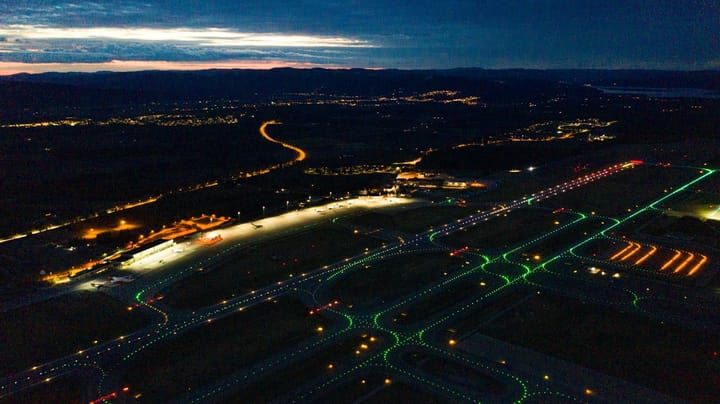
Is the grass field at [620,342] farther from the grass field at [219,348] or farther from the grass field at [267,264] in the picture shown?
the grass field at [267,264]

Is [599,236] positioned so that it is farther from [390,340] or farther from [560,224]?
[390,340]

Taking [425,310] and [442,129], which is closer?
[425,310]

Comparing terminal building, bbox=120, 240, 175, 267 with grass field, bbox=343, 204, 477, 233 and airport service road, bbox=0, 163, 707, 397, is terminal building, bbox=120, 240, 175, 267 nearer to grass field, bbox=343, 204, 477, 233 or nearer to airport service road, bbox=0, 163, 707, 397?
airport service road, bbox=0, 163, 707, 397

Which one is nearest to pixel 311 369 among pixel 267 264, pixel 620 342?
pixel 267 264

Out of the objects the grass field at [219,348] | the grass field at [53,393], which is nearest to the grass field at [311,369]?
the grass field at [219,348]

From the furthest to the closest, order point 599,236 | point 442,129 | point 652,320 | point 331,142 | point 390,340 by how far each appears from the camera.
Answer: point 442,129 < point 331,142 < point 599,236 < point 652,320 < point 390,340

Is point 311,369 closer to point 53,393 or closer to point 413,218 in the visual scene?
point 53,393

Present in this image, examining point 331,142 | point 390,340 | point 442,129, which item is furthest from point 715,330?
point 442,129

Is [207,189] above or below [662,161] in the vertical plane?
below
